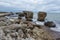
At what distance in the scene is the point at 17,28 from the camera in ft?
27.3

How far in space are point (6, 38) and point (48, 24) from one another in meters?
14.2

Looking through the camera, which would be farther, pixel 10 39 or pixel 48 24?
pixel 48 24

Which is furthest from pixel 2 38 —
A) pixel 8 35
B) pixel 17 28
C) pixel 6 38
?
pixel 17 28

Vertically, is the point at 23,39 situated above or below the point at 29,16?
above

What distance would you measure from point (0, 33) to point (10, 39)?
626 mm

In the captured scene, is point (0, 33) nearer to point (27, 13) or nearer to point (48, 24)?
point (48, 24)

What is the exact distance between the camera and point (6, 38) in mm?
6301

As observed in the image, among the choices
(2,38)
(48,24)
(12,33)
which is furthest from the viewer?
(48,24)

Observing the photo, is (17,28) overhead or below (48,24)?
overhead

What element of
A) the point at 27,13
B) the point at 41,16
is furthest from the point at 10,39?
the point at 27,13

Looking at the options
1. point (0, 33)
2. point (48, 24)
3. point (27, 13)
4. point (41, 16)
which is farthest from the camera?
point (27, 13)

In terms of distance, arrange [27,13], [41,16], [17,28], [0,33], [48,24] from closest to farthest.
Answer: [0,33] → [17,28] → [48,24] → [41,16] → [27,13]

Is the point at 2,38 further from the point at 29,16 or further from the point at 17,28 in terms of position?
the point at 29,16

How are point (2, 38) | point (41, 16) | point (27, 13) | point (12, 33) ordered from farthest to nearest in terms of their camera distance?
point (27, 13) → point (41, 16) → point (12, 33) → point (2, 38)
